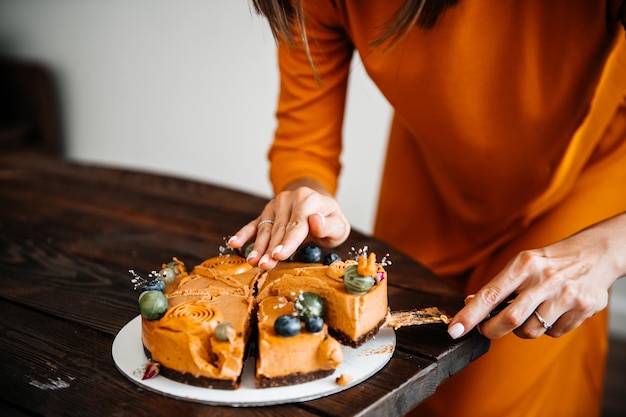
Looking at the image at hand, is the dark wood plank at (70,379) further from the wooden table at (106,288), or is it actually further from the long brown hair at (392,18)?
the long brown hair at (392,18)

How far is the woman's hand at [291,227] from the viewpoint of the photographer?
108 cm

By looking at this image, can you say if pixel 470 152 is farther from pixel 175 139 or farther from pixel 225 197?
A: pixel 175 139

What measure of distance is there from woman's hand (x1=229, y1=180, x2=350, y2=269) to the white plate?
7.5 inches

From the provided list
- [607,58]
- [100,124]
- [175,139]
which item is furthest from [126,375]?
[100,124]

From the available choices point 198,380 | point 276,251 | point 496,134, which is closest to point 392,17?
point 496,134

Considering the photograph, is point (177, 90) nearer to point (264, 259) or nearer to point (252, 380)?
point (264, 259)

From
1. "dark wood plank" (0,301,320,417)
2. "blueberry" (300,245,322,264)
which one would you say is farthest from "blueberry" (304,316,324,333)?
"blueberry" (300,245,322,264)

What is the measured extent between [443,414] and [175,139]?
7.21 ft

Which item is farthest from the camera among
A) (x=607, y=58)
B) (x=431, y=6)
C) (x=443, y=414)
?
(x=443, y=414)

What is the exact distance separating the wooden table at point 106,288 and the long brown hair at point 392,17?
0.42m

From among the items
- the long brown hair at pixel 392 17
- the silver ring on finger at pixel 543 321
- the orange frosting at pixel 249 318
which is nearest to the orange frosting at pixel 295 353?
the orange frosting at pixel 249 318

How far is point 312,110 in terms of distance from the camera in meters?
1.47

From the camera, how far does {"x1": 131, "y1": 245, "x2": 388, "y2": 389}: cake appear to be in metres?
0.88

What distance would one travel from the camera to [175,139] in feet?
10.8
